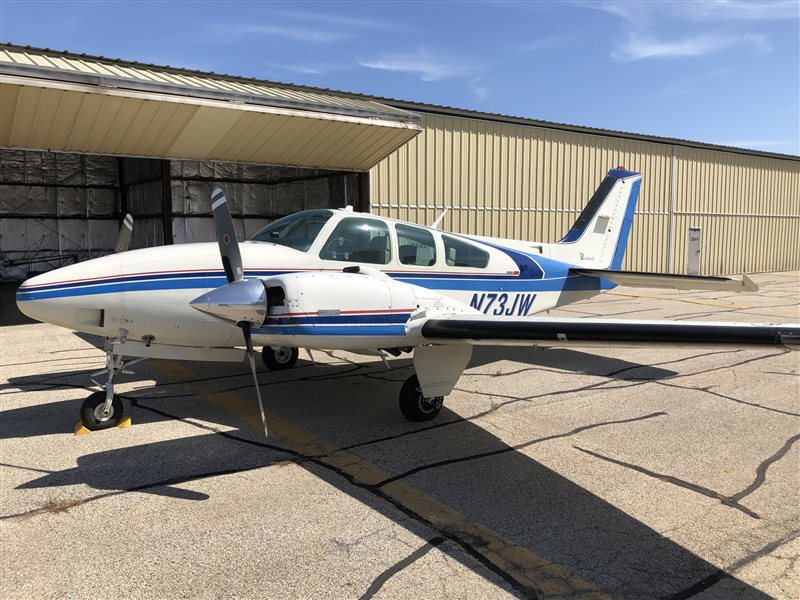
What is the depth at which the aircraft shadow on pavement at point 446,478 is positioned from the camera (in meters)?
3.71

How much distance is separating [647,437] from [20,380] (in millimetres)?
8227

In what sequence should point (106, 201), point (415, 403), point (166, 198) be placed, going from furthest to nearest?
1. point (106, 201)
2. point (166, 198)
3. point (415, 403)

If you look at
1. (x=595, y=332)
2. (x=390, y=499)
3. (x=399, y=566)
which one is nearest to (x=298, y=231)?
(x=390, y=499)

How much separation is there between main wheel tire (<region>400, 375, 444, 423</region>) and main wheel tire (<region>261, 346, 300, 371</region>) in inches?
108

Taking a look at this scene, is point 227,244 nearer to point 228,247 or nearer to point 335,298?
point 228,247

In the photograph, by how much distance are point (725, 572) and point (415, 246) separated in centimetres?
488

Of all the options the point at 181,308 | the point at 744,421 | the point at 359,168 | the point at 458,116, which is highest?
the point at 458,116

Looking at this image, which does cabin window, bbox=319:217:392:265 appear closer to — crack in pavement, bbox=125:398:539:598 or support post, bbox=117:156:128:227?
crack in pavement, bbox=125:398:539:598

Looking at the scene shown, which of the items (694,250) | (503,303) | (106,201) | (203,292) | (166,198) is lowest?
(503,303)

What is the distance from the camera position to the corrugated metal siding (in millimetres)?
18203

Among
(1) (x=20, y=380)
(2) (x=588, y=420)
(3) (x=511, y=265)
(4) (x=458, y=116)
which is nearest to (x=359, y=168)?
(4) (x=458, y=116)

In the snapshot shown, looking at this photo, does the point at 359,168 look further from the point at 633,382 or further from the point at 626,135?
the point at 626,135

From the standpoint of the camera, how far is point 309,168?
16.8m

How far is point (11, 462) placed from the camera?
5.18 m
